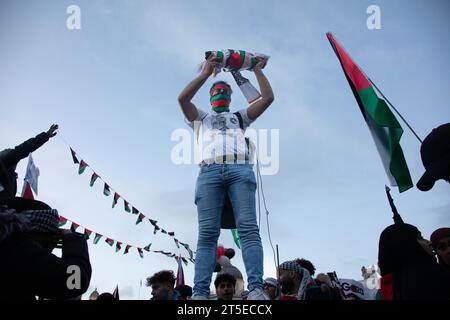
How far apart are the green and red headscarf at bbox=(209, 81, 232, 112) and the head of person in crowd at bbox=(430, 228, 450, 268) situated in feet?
7.52

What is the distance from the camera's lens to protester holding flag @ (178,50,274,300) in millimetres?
3146

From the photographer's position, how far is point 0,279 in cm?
184

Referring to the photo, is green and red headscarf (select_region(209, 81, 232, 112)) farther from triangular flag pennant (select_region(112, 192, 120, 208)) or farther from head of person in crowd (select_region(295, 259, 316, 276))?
triangular flag pennant (select_region(112, 192, 120, 208))

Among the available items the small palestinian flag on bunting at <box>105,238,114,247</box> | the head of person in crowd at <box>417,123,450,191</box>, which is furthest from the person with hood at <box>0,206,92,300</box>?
the small palestinian flag on bunting at <box>105,238,114,247</box>

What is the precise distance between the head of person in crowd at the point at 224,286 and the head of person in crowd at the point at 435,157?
2.46 meters

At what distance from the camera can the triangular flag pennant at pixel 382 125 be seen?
173 inches

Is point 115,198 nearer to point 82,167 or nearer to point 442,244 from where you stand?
point 82,167

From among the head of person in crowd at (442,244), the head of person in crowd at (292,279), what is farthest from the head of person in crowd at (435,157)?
the head of person in crowd at (292,279)

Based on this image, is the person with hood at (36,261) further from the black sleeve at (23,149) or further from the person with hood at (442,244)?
the black sleeve at (23,149)

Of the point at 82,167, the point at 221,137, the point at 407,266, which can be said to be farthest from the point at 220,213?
the point at 82,167

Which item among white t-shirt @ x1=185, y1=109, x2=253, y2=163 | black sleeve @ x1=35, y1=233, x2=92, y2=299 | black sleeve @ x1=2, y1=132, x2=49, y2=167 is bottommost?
black sleeve @ x1=35, y1=233, x2=92, y2=299

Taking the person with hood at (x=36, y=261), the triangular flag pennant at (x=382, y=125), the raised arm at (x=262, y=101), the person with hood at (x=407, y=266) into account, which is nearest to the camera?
the person with hood at (x=36, y=261)

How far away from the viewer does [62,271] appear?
1930 millimetres
